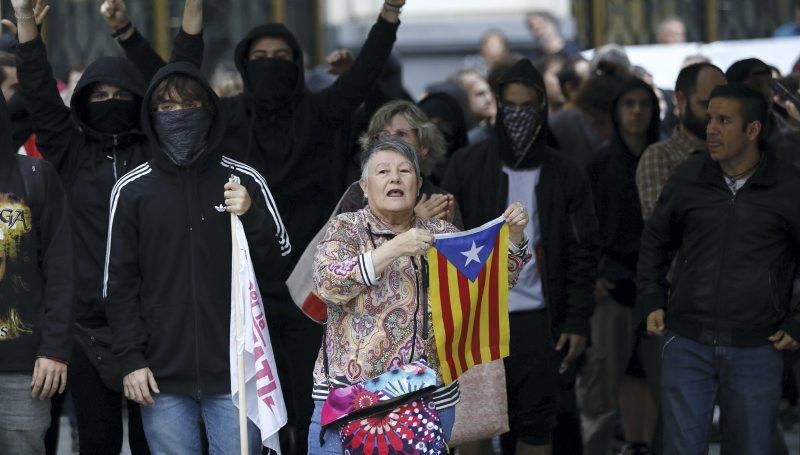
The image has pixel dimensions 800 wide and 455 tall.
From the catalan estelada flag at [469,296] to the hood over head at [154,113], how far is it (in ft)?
3.63

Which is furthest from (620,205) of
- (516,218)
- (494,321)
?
(516,218)

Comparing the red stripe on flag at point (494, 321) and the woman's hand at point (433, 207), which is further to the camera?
the woman's hand at point (433, 207)

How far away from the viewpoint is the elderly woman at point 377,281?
6.19 metres

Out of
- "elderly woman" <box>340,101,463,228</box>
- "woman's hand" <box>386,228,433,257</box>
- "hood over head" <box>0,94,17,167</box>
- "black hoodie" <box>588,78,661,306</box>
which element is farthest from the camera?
"black hoodie" <box>588,78,661,306</box>

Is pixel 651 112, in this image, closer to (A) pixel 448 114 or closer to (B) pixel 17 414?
(A) pixel 448 114

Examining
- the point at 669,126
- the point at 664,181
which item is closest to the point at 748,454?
the point at 664,181

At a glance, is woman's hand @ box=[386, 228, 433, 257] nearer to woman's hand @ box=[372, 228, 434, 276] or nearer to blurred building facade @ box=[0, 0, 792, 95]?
woman's hand @ box=[372, 228, 434, 276]

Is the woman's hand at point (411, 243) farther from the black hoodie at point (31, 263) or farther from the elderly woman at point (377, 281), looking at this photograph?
the black hoodie at point (31, 263)

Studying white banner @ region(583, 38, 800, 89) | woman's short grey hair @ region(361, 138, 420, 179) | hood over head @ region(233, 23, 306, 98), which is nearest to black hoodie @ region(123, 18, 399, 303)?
hood over head @ region(233, 23, 306, 98)

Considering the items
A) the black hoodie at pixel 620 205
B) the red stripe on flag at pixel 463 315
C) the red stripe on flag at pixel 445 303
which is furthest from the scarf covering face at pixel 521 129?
the red stripe on flag at pixel 445 303

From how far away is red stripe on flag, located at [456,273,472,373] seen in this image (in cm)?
653

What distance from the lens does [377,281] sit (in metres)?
6.23

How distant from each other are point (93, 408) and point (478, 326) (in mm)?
1778

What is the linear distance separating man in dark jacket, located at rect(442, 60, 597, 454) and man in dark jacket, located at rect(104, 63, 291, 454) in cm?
171
